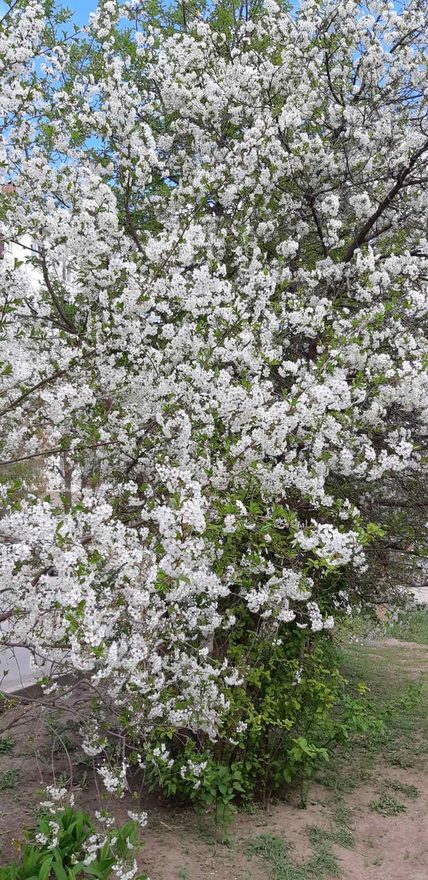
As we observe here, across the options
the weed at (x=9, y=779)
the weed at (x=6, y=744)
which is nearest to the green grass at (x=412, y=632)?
the weed at (x=6, y=744)

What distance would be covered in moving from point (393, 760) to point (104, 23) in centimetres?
808

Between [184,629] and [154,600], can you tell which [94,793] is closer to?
[184,629]

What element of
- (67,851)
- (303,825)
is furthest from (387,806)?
(67,851)

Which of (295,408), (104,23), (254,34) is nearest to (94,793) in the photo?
(295,408)

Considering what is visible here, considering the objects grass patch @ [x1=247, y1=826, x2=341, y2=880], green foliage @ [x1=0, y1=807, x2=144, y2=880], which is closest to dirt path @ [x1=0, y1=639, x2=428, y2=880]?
grass patch @ [x1=247, y1=826, x2=341, y2=880]

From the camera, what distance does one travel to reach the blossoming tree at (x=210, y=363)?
3.97 meters

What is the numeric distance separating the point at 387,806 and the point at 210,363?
13.8 ft

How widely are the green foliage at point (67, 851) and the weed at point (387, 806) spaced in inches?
100

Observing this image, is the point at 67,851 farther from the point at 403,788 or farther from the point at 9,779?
the point at 403,788

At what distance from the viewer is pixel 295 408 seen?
14.0 ft

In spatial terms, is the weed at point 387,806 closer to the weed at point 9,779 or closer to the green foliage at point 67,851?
the green foliage at point 67,851

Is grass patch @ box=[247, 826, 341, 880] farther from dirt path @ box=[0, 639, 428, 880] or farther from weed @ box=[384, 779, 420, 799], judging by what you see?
weed @ box=[384, 779, 420, 799]

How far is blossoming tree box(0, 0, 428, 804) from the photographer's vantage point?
397 cm

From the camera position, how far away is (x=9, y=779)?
6.31 meters
